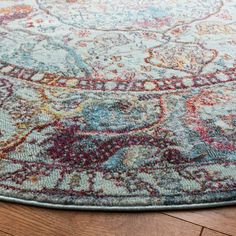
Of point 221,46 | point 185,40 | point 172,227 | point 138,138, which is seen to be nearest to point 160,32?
point 185,40

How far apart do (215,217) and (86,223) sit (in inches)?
12.8

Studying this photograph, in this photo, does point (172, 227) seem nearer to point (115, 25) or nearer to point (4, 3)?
point (115, 25)

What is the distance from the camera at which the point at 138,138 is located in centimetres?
120

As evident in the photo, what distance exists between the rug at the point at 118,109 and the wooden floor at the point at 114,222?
2cm

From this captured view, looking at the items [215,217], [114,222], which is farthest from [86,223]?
[215,217]

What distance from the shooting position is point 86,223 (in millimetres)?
945

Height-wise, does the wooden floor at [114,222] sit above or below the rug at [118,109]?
below

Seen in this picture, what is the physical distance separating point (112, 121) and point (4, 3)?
1440 mm

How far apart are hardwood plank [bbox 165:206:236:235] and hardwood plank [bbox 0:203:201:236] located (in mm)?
19

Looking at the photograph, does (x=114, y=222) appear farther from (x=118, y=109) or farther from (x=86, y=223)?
(x=118, y=109)

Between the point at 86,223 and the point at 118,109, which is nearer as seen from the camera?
the point at 86,223

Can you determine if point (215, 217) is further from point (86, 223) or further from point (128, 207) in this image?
point (86, 223)

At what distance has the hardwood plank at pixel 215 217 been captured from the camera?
94 centimetres

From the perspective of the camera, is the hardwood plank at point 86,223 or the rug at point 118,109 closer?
the hardwood plank at point 86,223
